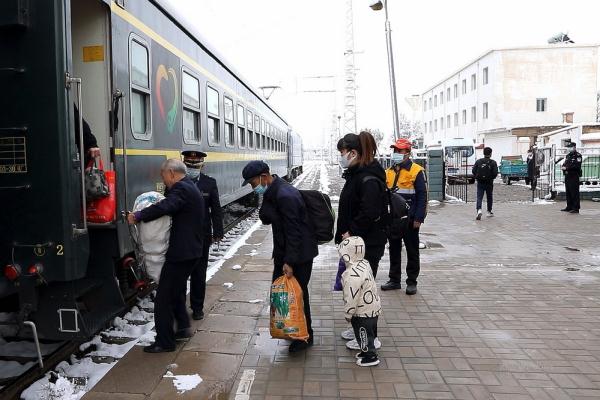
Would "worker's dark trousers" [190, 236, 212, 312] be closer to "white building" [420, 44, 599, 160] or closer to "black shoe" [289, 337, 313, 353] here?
"black shoe" [289, 337, 313, 353]

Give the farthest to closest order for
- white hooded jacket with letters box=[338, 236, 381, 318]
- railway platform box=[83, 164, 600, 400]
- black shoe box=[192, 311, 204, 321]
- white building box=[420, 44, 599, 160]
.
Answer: white building box=[420, 44, 599, 160]
black shoe box=[192, 311, 204, 321]
white hooded jacket with letters box=[338, 236, 381, 318]
railway platform box=[83, 164, 600, 400]

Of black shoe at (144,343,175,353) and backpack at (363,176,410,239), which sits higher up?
backpack at (363,176,410,239)

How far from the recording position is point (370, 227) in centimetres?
455

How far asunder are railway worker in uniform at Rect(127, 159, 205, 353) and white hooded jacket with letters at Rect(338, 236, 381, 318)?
49.8 inches

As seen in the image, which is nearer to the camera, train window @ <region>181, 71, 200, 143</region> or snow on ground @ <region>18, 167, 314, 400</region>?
snow on ground @ <region>18, 167, 314, 400</region>

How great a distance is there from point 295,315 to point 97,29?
292cm

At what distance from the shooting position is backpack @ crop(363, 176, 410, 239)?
4735mm

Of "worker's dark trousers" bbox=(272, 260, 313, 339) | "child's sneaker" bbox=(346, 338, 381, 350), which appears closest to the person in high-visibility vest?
"child's sneaker" bbox=(346, 338, 381, 350)

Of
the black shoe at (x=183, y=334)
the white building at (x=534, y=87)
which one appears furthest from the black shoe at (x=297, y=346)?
the white building at (x=534, y=87)

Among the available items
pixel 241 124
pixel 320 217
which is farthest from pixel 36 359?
pixel 241 124

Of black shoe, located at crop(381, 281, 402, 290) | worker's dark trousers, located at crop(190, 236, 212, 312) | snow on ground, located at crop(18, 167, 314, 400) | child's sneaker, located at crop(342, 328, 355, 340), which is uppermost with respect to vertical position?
worker's dark trousers, located at crop(190, 236, 212, 312)

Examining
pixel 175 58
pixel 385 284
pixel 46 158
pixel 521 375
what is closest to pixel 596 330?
pixel 521 375

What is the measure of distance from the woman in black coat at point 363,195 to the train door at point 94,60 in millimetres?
2041

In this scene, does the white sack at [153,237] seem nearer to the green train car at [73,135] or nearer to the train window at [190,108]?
the green train car at [73,135]
